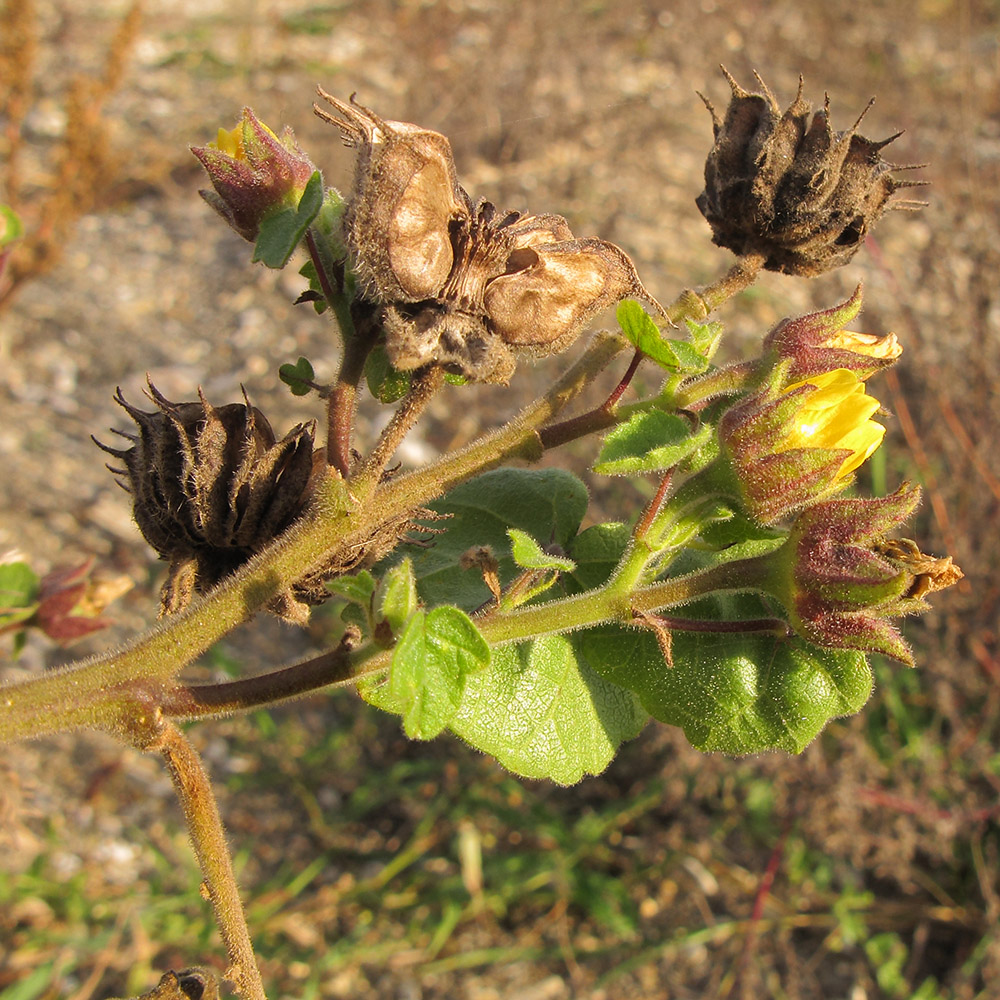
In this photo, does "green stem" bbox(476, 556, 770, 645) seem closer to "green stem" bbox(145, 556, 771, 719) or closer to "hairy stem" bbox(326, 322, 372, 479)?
"green stem" bbox(145, 556, 771, 719)

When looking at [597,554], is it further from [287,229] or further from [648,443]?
[287,229]

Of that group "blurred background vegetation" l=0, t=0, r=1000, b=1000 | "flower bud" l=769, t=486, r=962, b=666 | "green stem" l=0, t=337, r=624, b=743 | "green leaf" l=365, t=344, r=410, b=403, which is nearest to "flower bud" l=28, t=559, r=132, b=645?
"blurred background vegetation" l=0, t=0, r=1000, b=1000

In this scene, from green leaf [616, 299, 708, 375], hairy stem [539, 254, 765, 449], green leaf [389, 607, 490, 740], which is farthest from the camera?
hairy stem [539, 254, 765, 449]

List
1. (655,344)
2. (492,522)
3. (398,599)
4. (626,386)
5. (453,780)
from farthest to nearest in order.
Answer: (453,780), (492,522), (626,386), (655,344), (398,599)

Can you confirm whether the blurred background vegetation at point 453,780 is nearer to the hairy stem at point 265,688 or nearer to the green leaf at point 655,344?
the hairy stem at point 265,688

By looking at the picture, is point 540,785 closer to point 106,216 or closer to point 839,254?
point 839,254

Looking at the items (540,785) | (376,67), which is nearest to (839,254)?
(540,785)

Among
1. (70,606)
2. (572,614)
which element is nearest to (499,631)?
(572,614)
